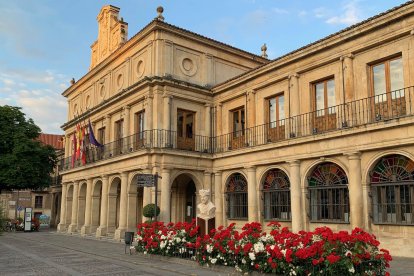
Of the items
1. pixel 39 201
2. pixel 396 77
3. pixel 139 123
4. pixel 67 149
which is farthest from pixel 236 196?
pixel 39 201

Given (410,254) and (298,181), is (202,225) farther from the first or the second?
(410,254)

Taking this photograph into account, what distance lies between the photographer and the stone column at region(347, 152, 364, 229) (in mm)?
14359

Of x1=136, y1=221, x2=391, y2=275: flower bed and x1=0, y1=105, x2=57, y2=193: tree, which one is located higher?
x1=0, y1=105, x2=57, y2=193: tree

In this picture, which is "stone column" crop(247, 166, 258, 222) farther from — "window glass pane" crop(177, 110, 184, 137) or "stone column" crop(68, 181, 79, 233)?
"stone column" crop(68, 181, 79, 233)

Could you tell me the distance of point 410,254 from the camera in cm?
1302

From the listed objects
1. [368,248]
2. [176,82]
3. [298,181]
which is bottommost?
[368,248]

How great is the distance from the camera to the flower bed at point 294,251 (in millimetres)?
8219

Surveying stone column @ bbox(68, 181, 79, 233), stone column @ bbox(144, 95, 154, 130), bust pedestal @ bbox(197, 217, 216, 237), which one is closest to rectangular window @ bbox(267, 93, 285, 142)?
stone column @ bbox(144, 95, 154, 130)

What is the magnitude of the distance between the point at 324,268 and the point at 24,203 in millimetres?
50949

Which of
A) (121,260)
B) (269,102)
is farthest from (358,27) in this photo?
(121,260)

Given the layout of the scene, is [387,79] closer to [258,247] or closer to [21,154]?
[258,247]

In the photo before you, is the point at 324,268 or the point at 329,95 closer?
the point at 324,268

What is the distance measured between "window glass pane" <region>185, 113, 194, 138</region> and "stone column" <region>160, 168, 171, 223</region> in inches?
115

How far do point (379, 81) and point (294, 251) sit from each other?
8.47 meters
